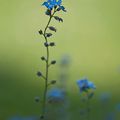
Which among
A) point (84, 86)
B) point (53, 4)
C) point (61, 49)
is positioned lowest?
point (84, 86)

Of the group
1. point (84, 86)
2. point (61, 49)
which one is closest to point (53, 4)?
point (84, 86)

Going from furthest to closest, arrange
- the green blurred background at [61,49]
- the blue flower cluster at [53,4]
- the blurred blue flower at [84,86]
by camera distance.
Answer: the green blurred background at [61,49] < the blurred blue flower at [84,86] < the blue flower cluster at [53,4]

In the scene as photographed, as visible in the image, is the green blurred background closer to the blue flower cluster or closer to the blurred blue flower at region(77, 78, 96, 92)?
the blurred blue flower at region(77, 78, 96, 92)

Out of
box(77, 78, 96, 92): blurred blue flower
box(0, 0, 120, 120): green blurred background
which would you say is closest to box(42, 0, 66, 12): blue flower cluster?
box(77, 78, 96, 92): blurred blue flower

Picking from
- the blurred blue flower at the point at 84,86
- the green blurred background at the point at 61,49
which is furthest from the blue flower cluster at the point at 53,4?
the green blurred background at the point at 61,49

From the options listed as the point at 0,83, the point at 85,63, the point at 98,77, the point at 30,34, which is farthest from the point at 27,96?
the point at 30,34

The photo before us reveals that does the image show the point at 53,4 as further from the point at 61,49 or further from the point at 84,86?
the point at 61,49

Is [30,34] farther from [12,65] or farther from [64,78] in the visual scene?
[64,78]

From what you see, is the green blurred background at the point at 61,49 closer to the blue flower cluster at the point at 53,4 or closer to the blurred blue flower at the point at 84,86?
the blurred blue flower at the point at 84,86
